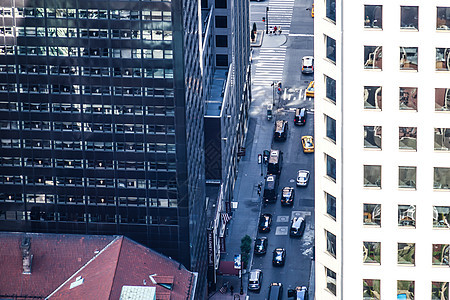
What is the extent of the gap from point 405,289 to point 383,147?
814 centimetres

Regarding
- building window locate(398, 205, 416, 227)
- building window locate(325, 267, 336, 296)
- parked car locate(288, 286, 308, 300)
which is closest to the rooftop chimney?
parked car locate(288, 286, 308, 300)

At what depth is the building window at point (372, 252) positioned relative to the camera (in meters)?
62.8

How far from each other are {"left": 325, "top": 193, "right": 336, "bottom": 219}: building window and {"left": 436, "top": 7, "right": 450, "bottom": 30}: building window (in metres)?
11.0

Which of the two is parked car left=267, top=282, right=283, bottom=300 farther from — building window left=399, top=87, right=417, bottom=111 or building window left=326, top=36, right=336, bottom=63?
building window left=399, top=87, right=417, bottom=111

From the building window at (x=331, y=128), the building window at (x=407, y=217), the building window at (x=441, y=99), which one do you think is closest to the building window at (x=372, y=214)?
the building window at (x=407, y=217)

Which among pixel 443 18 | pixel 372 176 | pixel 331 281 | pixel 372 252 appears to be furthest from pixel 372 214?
pixel 443 18

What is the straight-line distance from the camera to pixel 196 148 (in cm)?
17125

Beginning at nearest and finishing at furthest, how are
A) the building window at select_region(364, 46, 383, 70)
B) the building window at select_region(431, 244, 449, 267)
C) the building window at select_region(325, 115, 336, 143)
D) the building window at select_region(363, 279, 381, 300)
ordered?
the building window at select_region(364, 46, 383, 70), the building window at select_region(325, 115, 336, 143), the building window at select_region(431, 244, 449, 267), the building window at select_region(363, 279, 381, 300)

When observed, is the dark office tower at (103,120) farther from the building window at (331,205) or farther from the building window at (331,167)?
the building window at (331,167)

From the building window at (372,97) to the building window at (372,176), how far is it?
330cm

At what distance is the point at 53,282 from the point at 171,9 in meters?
39.9

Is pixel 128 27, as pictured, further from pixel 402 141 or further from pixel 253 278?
pixel 402 141

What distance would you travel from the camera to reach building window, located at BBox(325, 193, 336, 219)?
208 feet

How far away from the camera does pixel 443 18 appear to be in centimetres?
5766
